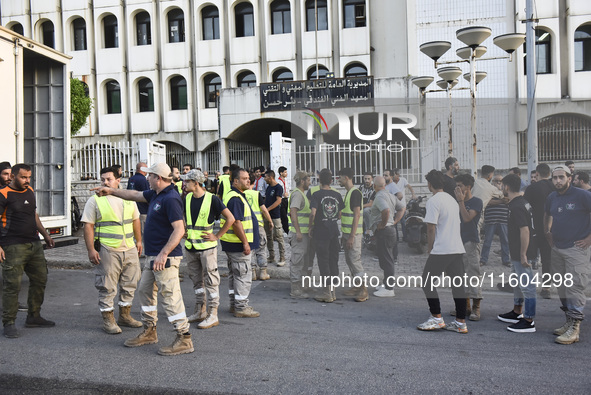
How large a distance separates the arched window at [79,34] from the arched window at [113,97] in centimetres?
232

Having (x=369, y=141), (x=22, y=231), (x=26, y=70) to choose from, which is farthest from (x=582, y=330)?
(x=26, y=70)

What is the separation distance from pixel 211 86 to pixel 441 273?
21504mm

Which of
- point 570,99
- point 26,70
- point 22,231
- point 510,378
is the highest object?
point 570,99

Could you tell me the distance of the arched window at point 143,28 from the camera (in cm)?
2589

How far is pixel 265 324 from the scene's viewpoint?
597 cm

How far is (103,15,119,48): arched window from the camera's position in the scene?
26.2 meters

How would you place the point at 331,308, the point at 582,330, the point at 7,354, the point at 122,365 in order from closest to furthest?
the point at 122,365, the point at 7,354, the point at 582,330, the point at 331,308

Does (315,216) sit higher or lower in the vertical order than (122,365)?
higher

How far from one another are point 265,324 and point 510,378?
2.69m

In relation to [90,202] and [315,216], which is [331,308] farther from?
[90,202]

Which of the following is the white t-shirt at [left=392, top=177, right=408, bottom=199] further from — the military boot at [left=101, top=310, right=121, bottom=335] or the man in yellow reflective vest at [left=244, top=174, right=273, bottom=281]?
the military boot at [left=101, top=310, right=121, bottom=335]

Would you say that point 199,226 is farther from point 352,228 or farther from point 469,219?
point 469,219

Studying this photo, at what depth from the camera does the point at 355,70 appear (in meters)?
24.2

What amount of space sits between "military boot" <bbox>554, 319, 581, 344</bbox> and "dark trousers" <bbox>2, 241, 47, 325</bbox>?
553 cm
